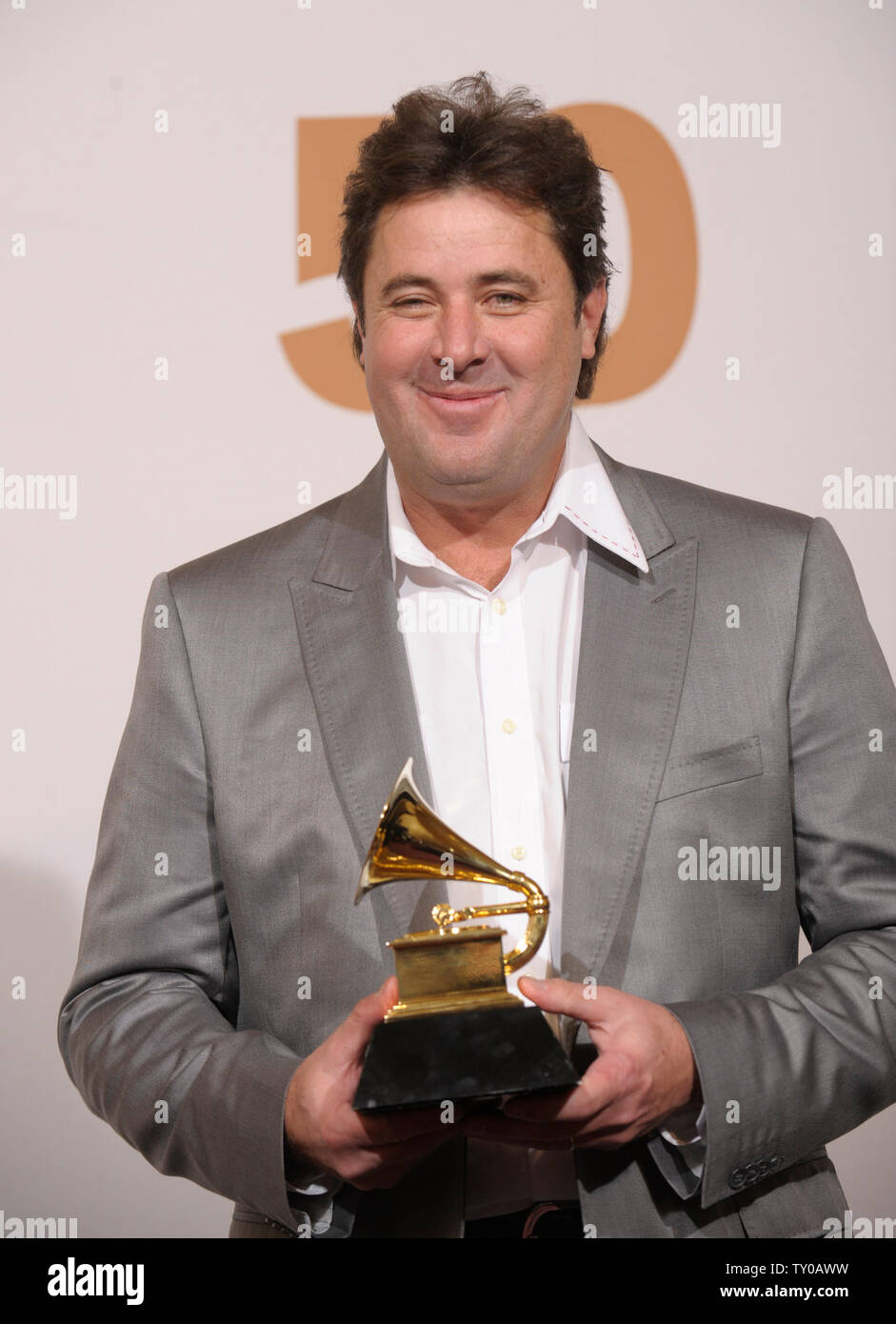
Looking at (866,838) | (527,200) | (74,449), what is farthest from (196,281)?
(866,838)

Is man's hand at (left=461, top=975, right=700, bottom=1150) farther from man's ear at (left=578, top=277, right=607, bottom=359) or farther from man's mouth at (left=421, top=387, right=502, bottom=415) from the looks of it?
man's ear at (left=578, top=277, right=607, bottom=359)

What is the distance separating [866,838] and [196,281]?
1939 mm

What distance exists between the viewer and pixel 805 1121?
183 centimetres

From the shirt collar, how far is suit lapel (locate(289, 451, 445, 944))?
0.09 feet

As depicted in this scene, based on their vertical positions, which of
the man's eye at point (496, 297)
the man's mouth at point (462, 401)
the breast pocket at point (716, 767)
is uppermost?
the man's eye at point (496, 297)

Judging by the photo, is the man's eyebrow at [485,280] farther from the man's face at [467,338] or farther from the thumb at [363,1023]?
the thumb at [363,1023]

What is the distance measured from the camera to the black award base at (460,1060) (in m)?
1.55

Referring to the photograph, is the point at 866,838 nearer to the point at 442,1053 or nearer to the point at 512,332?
the point at 442,1053

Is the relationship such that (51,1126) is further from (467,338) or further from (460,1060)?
(467,338)

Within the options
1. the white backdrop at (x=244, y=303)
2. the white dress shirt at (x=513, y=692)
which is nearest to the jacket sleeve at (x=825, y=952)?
the white dress shirt at (x=513, y=692)

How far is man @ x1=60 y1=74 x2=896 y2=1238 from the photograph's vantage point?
1.86 metres

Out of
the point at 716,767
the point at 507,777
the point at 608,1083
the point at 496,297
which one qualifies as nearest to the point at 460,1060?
the point at 608,1083

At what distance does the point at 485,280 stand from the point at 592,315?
1.18 feet

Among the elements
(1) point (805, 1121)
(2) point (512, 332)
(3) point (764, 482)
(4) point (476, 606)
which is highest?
(2) point (512, 332)
